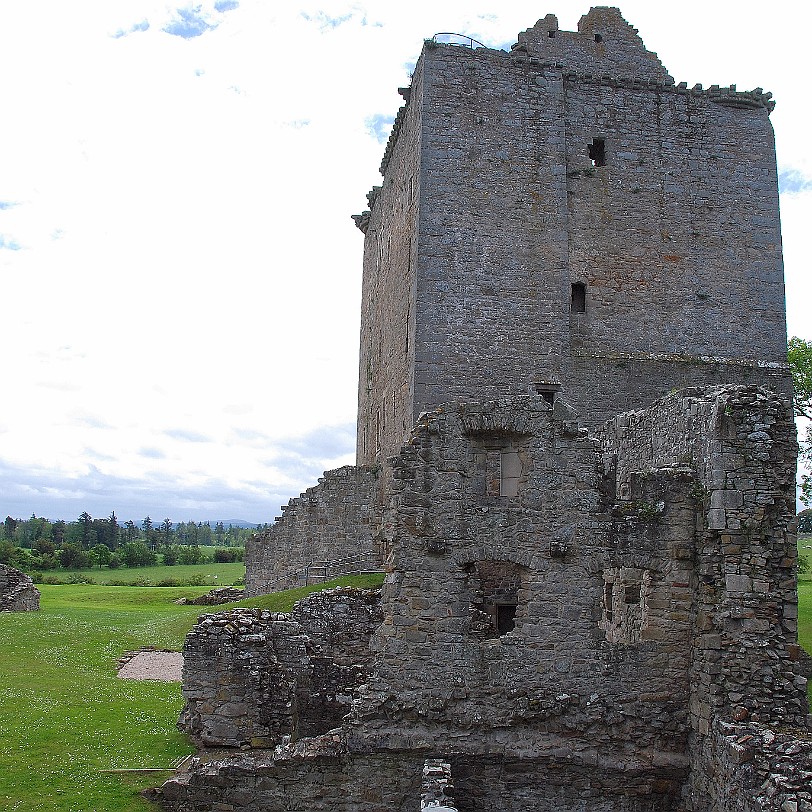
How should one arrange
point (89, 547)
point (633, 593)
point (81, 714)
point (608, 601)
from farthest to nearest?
point (89, 547), point (81, 714), point (608, 601), point (633, 593)

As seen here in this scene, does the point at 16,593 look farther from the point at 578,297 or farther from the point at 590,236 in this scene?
the point at 590,236

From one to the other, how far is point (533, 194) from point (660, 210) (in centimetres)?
335

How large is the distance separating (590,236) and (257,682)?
13179 mm

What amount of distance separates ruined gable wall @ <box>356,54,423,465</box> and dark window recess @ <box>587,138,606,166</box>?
437 centimetres

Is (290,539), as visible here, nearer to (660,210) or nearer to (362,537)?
(362,537)

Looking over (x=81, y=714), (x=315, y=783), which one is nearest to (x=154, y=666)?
(x=81, y=714)

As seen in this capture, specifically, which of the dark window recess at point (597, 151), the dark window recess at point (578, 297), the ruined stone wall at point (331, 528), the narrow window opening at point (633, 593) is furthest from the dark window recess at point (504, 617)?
the dark window recess at point (597, 151)

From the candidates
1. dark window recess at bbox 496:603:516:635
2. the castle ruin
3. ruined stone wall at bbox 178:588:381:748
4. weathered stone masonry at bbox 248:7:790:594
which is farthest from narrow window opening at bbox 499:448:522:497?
weathered stone masonry at bbox 248:7:790:594

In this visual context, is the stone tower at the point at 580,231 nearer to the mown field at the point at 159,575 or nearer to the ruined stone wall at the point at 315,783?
the ruined stone wall at the point at 315,783

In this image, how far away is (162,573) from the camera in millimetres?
63719

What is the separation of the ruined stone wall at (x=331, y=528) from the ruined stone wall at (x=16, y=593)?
12.3 meters

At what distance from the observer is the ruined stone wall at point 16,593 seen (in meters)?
30.5

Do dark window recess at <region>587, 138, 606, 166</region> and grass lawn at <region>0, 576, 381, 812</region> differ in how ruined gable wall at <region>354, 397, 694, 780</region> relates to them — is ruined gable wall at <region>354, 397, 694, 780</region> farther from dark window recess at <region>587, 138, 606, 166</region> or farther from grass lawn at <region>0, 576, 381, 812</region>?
dark window recess at <region>587, 138, 606, 166</region>

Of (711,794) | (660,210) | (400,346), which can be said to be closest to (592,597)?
(711,794)
